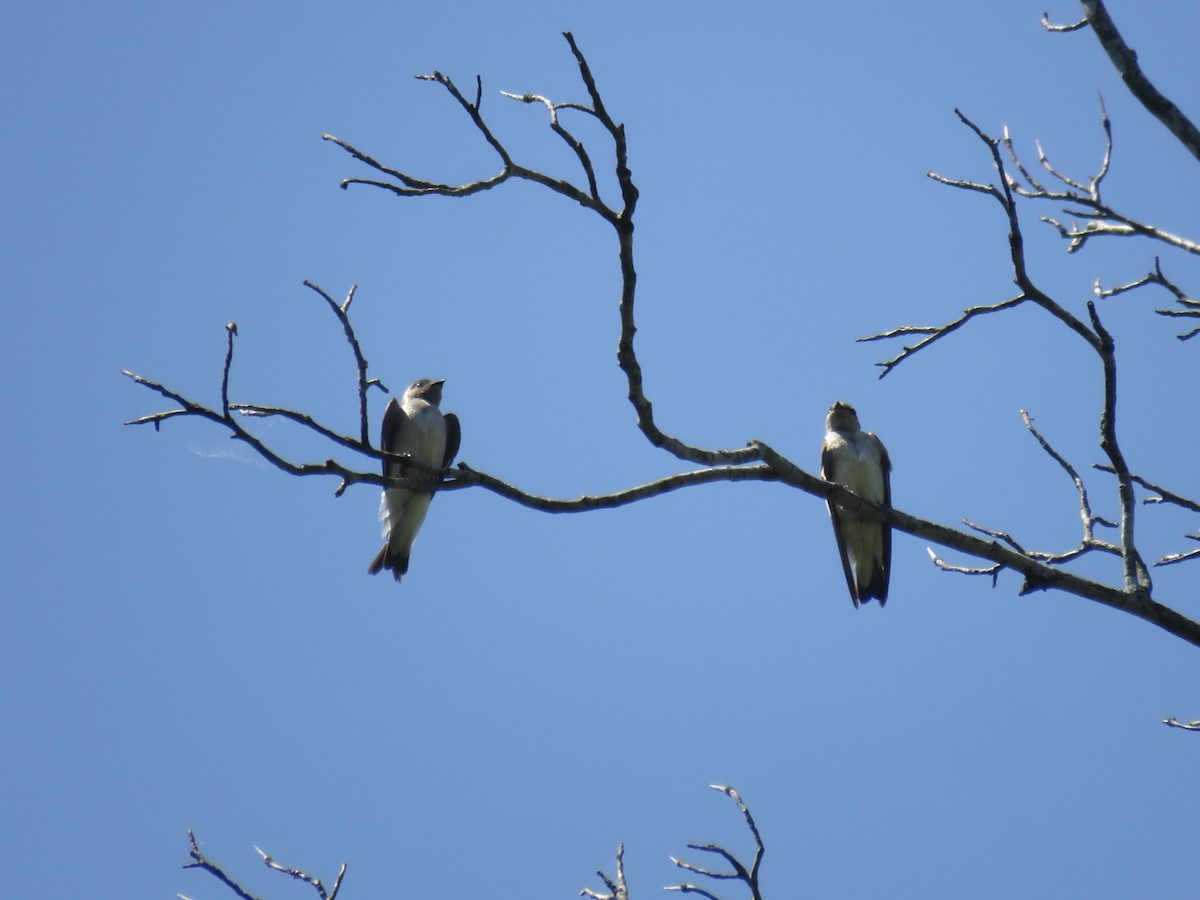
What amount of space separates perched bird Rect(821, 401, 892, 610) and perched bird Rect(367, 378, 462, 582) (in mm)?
3419

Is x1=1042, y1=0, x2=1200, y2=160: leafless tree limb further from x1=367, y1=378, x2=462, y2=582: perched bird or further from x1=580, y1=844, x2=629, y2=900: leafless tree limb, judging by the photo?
x1=367, y1=378, x2=462, y2=582: perched bird

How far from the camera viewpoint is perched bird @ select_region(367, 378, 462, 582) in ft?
30.7

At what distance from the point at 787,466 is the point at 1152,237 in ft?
5.25

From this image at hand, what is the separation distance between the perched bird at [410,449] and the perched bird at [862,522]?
3419mm

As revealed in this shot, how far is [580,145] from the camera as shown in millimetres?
3980

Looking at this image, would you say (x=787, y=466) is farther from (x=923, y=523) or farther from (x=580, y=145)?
(x=580, y=145)

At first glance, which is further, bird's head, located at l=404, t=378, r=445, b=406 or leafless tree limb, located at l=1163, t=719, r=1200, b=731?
bird's head, located at l=404, t=378, r=445, b=406

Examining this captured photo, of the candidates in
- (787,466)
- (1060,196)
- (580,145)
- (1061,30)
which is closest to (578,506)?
(787,466)

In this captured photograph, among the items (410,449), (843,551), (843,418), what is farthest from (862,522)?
(410,449)

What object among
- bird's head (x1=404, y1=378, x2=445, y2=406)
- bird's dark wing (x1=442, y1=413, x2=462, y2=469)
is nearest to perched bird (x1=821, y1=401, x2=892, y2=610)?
bird's dark wing (x1=442, y1=413, x2=462, y2=469)

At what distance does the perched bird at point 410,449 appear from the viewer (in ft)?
30.7

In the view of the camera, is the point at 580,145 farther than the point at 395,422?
No

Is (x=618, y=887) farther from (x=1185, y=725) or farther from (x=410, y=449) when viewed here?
(x=410, y=449)

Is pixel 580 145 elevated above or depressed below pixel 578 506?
above
